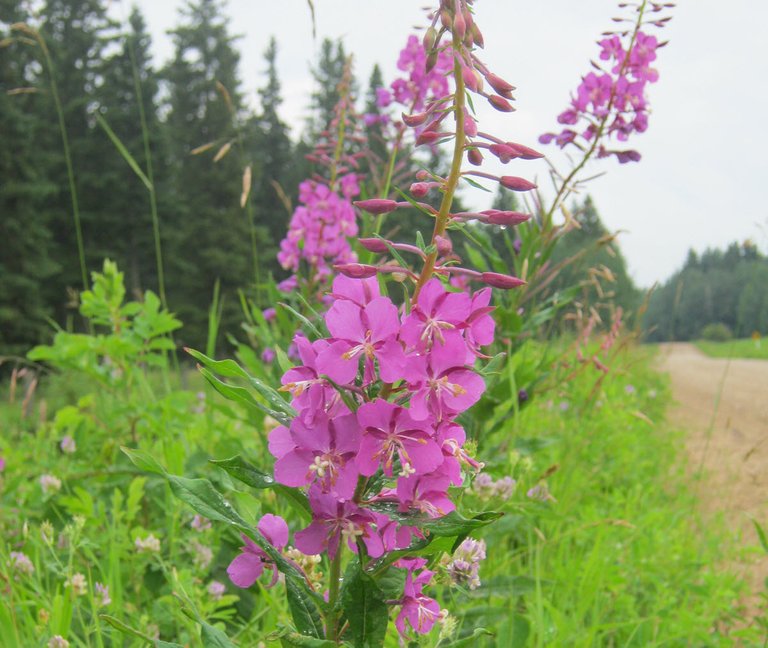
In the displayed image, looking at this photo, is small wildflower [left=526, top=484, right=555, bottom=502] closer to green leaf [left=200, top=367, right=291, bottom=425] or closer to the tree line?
green leaf [left=200, top=367, right=291, bottom=425]

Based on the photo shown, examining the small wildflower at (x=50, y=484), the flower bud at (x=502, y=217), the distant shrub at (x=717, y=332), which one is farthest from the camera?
the distant shrub at (x=717, y=332)

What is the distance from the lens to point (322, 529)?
45.3 inches

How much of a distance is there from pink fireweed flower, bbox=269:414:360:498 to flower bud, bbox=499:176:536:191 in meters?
0.48

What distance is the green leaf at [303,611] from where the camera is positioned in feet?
4.08

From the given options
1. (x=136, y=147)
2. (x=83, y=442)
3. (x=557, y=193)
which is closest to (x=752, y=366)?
(x=557, y=193)

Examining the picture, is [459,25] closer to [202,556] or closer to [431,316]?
[431,316]

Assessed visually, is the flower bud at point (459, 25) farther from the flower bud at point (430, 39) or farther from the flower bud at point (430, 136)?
the flower bud at point (430, 136)

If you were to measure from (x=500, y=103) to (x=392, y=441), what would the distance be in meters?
0.60

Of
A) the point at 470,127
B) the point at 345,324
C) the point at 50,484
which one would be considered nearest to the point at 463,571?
the point at 345,324

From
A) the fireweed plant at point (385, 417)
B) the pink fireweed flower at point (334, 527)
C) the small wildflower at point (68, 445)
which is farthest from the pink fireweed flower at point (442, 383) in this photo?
the small wildflower at point (68, 445)

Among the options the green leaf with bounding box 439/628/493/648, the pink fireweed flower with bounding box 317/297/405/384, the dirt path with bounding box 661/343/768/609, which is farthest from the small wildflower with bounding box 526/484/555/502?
the pink fireweed flower with bounding box 317/297/405/384

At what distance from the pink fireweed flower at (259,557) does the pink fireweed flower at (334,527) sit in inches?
3.6

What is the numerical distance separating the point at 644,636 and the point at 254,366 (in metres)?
1.84

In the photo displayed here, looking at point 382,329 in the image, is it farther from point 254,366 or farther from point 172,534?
point 254,366
